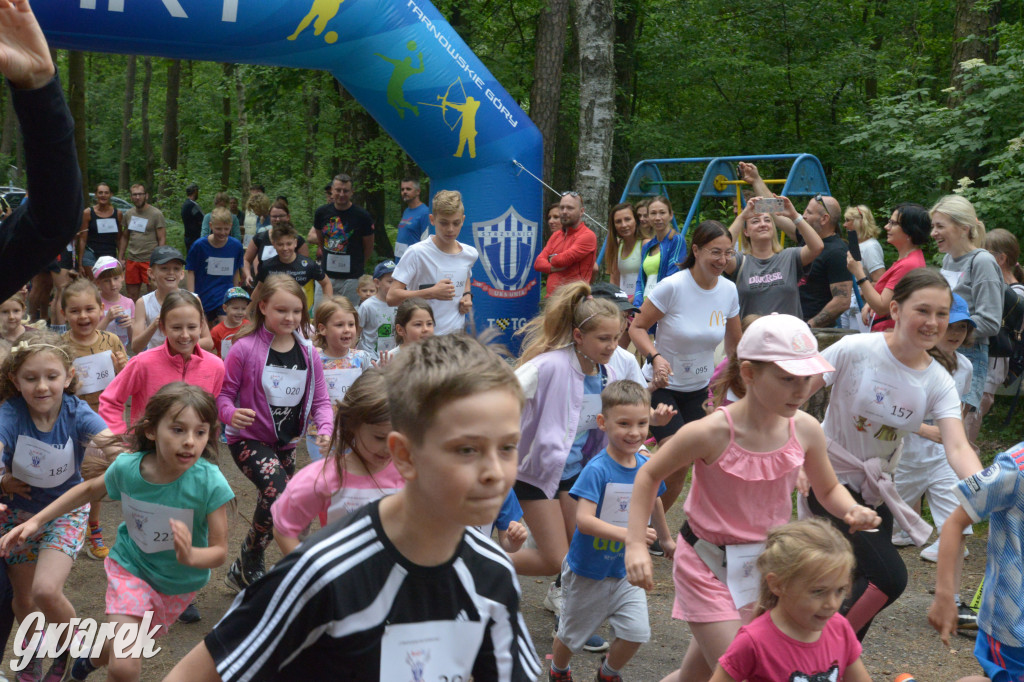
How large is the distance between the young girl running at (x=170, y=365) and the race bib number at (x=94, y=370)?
2.58 ft

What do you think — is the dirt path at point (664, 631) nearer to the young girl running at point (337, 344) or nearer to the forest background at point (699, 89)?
the young girl running at point (337, 344)

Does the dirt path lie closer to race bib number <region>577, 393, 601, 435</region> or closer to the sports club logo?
race bib number <region>577, 393, 601, 435</region>

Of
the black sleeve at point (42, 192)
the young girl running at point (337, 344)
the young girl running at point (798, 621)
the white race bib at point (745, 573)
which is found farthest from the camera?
the young girl running at point (337, 344)

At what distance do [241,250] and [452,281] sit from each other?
379 centimetres

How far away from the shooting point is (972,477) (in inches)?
131

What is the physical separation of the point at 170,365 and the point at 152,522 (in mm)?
1506

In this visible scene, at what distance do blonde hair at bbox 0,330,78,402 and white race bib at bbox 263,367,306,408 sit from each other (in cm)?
107

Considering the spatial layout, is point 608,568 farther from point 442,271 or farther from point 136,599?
point 442,271

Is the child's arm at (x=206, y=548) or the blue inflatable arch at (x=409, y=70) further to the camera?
the blue inflatable arch at (x=409, y=70)

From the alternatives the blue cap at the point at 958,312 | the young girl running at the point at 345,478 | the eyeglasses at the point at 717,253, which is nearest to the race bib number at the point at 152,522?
the young girl running at the point at 345,478

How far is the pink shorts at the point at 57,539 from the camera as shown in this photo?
418 cm

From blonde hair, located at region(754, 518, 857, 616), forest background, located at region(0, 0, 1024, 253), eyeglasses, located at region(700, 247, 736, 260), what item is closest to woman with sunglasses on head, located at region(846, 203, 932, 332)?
eyeglasses, located at region(700, 247, 736, 260)

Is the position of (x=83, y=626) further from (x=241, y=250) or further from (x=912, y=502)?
(x=241, y=250)

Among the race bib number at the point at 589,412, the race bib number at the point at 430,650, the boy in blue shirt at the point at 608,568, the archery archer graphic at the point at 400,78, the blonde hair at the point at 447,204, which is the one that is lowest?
the boy in blue shirt at the point at 608,568
